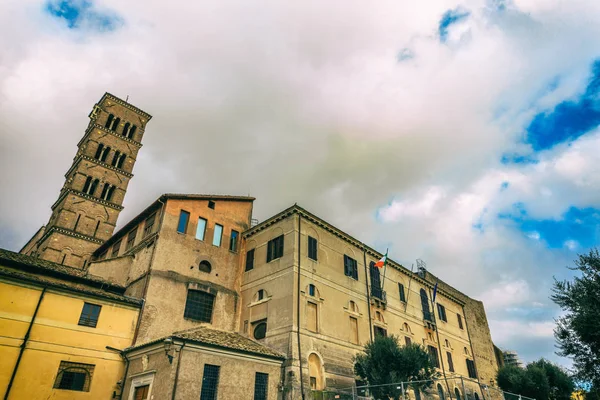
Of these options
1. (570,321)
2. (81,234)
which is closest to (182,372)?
(570,321)

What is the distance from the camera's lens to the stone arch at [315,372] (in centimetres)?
2189

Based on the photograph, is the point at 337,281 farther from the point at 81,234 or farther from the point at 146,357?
the point at 81,234

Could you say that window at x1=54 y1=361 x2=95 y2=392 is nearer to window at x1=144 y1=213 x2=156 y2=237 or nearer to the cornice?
window at x1=144 y1=213 x2=156 y2=237

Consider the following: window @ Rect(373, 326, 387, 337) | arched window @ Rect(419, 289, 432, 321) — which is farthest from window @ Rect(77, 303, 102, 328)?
arched window @ Rect(419, 289, 432, 321)

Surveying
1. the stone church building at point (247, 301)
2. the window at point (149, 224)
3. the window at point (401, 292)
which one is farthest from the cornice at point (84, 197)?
the window at point (401, 292)

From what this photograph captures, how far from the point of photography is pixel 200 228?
2700 centimetres

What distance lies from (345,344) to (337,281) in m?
4.26

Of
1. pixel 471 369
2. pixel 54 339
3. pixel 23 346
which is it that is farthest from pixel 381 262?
pixel 23 346

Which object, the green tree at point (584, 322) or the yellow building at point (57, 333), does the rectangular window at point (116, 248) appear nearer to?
the yellow building at point (57, 333)

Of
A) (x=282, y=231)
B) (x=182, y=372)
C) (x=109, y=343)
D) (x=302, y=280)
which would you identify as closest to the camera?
(x=182, y=372)

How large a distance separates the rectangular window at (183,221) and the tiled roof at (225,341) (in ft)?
22.2

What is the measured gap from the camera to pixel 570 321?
63.1 ft

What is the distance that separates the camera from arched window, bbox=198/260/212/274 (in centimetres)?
2581

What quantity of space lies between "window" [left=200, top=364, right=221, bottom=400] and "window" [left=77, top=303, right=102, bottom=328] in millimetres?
7274
